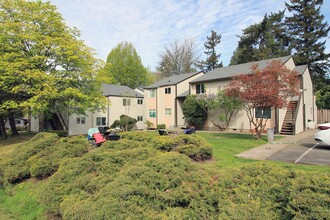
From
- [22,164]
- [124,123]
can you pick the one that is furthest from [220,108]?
[22,164]

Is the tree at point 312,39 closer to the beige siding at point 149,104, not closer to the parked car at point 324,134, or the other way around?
the beige siding at point 149,104

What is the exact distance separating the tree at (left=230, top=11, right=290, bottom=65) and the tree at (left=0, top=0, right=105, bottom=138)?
31.7 metres

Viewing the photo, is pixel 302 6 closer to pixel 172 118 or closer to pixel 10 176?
pixel 172 118

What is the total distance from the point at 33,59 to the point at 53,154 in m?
10.4

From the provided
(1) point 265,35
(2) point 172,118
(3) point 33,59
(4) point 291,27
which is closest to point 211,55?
(1) point 265,35

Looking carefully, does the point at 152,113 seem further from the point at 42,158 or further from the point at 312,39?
the point at 312,39

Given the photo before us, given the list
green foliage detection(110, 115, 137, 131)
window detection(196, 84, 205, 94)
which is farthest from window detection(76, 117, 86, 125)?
window detection(196, 84, 205, 94)

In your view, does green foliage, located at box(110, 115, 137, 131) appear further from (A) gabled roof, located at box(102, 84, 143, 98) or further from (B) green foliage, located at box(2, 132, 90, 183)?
(B) green foliage, located at box(2, 132, 90, 183)

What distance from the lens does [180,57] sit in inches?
1772

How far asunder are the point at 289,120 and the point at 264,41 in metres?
27.2

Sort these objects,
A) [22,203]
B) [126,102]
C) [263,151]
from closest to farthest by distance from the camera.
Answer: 1. [22,203]
2. [263,151]
3. [126,102]

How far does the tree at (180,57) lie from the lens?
147ft

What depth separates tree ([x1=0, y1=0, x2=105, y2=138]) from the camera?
13953mm

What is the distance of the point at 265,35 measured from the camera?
38469 mm
